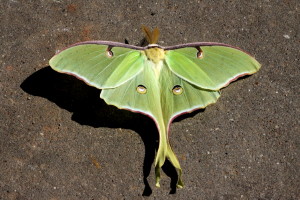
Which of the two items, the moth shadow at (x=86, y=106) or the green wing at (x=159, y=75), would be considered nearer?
the green wing at (x=159, y=75)

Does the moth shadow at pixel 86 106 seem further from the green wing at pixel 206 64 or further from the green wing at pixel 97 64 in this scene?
the green wing at pixel 206 64

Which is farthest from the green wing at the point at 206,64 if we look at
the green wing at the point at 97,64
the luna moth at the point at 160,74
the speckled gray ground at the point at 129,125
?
the speckled gray ground at the point at 129,125

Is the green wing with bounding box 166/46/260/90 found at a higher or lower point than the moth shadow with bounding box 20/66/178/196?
higher

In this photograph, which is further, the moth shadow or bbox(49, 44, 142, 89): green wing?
the moth shadow

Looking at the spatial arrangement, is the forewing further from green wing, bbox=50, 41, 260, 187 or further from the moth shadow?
the moth shadow

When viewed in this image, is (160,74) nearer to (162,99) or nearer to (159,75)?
(159,75)

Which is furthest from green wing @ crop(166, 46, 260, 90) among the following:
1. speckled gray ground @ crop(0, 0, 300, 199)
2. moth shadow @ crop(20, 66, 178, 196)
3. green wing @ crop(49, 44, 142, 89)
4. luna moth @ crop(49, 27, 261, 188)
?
moth shadow @ crop(20, 66, 178, 196)

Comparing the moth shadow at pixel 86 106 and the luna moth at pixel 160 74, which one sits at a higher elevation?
the luna moth at pixel 160 74

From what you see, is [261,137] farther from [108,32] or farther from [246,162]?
[108,32]
